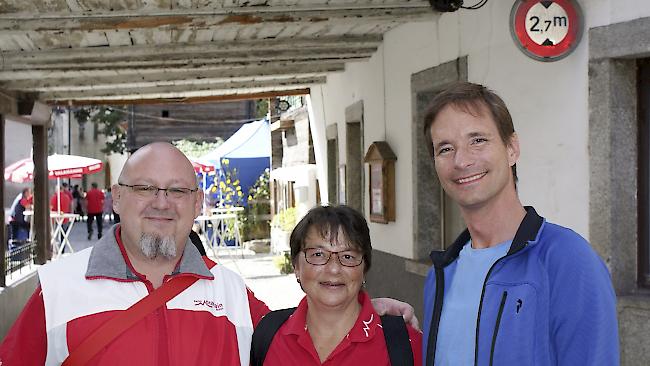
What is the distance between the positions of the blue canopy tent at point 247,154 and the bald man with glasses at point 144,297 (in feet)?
58.9

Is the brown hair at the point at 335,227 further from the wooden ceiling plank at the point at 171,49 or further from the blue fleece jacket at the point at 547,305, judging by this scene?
the wooden ceiling plank at the point at 171,49

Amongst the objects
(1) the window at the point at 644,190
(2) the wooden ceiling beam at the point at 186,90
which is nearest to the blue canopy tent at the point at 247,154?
(2) the wooden ceiling beam at the point at 186,90

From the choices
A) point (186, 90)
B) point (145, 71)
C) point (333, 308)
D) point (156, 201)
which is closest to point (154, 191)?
point (156, 201)

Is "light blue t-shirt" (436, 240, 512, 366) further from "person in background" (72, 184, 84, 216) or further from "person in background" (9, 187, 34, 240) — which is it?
"person in background" (72, 184, 84, 216)

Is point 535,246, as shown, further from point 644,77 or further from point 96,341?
point 644,77

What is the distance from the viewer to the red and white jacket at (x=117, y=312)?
270 cm

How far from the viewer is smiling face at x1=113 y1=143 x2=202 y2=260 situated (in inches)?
114

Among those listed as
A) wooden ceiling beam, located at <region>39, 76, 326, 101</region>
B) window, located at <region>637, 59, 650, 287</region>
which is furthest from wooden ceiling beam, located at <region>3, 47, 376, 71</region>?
window, located at <region>637, 59, 650, 287</region>

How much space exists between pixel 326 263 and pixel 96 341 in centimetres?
79

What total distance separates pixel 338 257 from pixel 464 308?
25.3 inches

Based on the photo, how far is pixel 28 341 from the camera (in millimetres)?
2695

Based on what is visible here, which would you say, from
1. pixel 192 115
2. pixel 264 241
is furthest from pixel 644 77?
pixel 192 115

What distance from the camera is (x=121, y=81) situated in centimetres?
990

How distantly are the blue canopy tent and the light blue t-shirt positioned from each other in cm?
1863
